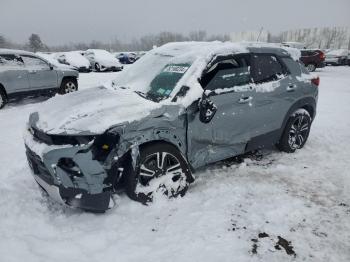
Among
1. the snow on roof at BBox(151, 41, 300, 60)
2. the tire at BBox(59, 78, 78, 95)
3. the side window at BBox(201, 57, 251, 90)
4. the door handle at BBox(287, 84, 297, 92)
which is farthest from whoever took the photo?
the tire at BBox(59, 78, 78, 95)

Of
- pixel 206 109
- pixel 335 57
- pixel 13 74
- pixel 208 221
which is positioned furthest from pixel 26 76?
pixel 335 57

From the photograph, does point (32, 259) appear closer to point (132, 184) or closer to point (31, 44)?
point (132, 184)

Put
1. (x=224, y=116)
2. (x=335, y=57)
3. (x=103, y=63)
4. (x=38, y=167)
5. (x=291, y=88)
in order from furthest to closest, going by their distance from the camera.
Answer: (x=335, y=57), (x=103, y=63), (x=291, y=88), (x=224, y=116), (x=38, y=167)

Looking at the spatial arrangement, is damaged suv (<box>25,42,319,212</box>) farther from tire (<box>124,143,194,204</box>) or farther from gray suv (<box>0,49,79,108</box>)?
gray suv (<box>0,49,79,108</box>)

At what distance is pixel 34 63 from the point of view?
980cm

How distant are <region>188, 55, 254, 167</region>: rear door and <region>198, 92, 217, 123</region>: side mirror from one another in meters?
0.05

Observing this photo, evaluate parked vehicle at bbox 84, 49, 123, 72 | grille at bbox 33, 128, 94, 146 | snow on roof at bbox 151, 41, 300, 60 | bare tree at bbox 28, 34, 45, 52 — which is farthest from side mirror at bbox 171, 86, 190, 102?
bare tree at bbox 28, 34, 45, 52

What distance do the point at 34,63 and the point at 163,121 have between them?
25.4 ft

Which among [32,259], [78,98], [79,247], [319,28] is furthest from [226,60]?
[319,28]

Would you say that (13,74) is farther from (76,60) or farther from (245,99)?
(76,60)

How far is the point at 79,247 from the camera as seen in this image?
3014 millimetres

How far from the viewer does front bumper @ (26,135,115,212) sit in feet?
10.2

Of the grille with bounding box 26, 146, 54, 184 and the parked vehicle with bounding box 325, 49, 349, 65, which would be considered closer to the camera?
the grille with bounding box 26, 146, 54, 184

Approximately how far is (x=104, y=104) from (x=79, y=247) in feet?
5.06
